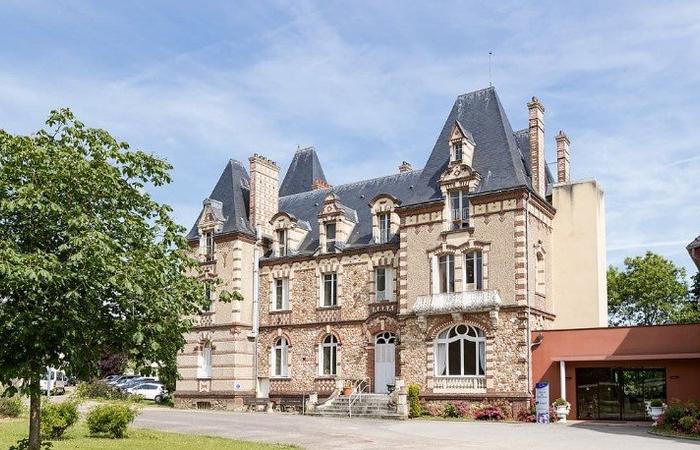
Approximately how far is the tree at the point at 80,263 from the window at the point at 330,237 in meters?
21.3

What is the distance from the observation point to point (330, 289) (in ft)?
106

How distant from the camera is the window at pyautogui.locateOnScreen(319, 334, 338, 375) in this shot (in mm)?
31609

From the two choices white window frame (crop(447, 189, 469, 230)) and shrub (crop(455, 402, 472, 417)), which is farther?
white window frame (crop(447, 189, 469, 230))

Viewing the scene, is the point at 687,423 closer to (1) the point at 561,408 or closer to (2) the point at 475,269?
(1) the point at 561,408

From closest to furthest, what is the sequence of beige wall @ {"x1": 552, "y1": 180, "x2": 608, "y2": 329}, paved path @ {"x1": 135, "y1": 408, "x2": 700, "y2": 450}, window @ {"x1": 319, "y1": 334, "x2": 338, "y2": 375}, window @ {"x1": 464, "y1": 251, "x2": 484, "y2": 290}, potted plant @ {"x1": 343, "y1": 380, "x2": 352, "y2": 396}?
paved path @ {"x1": 135, "y1": 408, "x2": 700, "y2": 450} < window @ {"x1": 464, "y1": 251, "x2": 484, "y2": 290} < beige wall @ {"x1": 552, "y1": 180, "x2": 608, "y2": 329} < potted plant @ {"x1": 343, "y1": 380, "x2": 352, "y2": 396} < window @ {"x1": 319, "y1": 334, "x2": 338, "y2": 375}

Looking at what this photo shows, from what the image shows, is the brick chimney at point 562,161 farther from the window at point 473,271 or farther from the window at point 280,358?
the window at point 280,358

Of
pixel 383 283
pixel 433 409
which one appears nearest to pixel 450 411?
pixel 433 409

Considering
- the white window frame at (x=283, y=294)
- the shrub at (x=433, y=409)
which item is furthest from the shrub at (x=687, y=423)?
the white window frame at (x=283, y=294)

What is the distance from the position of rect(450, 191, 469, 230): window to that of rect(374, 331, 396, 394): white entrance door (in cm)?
513

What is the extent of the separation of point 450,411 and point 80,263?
64.2 ft

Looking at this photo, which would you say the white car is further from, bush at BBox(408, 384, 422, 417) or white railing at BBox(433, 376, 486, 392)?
white railing at BBox(433, 376, 486, 392)

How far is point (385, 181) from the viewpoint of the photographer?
3394 centimetres

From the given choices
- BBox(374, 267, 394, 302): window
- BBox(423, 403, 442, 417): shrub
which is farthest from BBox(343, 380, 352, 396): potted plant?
BBox(423, 403, 442, 417): shrub

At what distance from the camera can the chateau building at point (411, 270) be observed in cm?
2705
